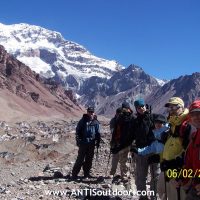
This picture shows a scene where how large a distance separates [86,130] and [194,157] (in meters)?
7.00

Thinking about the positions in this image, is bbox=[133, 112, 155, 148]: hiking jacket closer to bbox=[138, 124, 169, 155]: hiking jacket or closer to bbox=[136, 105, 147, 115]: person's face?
bbox=[136, 105, 147, 115]: person's face

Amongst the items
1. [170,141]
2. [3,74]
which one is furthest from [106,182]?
[3,74]

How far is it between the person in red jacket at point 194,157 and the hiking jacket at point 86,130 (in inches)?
267

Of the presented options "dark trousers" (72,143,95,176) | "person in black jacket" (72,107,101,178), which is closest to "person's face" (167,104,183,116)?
"person in black jacket" (72,107,101,178)

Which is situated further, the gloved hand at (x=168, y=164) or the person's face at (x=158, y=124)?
the person's face at (x=158, y=124)

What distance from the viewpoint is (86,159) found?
1273 centimetres

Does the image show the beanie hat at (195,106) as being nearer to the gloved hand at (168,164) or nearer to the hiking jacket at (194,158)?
the hiking jacket at (194,158)

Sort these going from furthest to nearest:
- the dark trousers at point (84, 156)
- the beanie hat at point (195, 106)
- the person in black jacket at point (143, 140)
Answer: the dark trousers at point (84, 156) → the person in black jacket at point (143, 140) → the beanie hat at point (195, 106)

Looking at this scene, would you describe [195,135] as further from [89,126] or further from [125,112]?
[89,126]

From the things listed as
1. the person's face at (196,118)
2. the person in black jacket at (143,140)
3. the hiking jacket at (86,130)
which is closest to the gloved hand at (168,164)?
the person's face at (196,118)

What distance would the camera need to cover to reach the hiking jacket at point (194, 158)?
5.48 meters

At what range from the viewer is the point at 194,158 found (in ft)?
18.2

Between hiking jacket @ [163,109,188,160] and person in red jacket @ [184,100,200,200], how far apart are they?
1.22 ft
